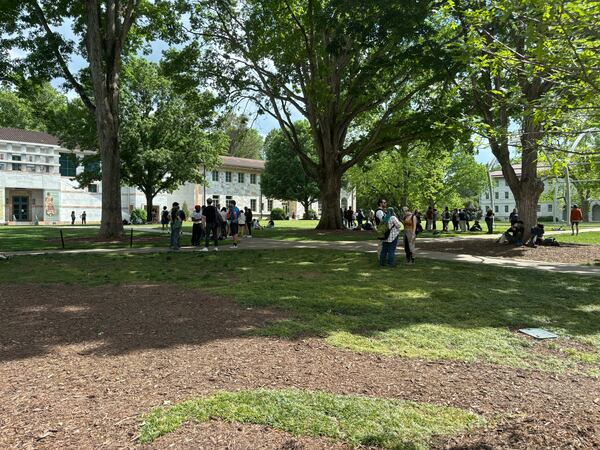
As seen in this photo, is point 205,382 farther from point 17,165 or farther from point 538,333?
point 17,165

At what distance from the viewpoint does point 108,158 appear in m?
19.3

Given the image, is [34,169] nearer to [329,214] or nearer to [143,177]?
[143,177]

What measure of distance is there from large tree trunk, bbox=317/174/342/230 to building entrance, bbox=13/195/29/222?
35.7 metres

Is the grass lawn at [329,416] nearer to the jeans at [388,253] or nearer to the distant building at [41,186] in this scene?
the jeans at [388,253]

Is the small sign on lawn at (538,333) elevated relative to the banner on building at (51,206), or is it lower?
lower

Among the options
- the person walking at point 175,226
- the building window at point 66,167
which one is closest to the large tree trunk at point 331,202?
the person walking at point 175,226

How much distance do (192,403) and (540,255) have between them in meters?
14.2

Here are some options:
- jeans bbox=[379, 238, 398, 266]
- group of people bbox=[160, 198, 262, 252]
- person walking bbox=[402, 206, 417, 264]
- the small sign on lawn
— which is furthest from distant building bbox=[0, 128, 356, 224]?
the small sign on lawn

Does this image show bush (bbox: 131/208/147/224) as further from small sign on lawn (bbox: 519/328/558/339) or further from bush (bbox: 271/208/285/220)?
small sign on lawn (bbox: 519/328/558/339)

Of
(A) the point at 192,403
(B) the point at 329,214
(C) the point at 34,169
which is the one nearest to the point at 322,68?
(B) the point at 329,214

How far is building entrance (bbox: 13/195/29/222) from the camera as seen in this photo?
1839 inches

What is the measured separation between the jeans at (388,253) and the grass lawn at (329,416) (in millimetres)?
8502

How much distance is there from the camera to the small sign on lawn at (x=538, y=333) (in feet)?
18.8

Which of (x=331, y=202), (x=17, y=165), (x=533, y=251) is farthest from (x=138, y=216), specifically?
(x=533, y=251)
